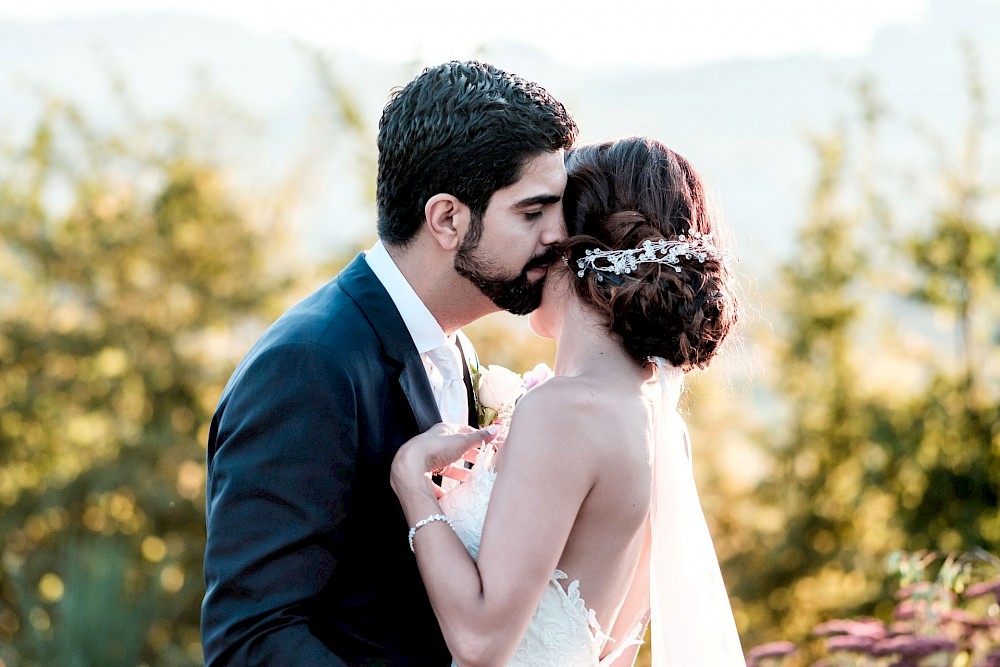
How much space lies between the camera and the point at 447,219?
9.28 ft

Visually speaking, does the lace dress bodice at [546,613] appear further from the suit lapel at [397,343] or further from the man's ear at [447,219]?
the man's ear at [447,219]

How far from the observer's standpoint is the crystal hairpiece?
2807mm

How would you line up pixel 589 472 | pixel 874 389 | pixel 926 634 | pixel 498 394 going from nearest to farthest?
pixel 589 472, pixel 498 394, pixel 926 634, pixel 874 389

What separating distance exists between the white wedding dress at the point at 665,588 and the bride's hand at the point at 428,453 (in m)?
0.23

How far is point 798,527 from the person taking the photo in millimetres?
8445

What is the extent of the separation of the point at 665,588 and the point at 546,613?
1.31 ft

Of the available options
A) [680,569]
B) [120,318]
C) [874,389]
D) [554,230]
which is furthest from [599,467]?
[120,318]

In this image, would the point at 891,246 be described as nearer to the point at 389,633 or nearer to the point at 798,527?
the point at 798,527

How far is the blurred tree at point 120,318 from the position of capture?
359 inches

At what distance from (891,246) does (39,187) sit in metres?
7.08

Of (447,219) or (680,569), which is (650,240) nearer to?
(447,219)

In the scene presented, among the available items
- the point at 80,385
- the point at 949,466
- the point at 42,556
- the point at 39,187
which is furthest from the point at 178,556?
the point at 949,466

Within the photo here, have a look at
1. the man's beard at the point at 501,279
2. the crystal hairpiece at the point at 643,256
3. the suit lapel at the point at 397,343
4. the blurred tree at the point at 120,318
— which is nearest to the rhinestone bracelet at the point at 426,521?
the suit lapel at the point at 397,343

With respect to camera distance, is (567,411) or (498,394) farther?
(498,394)
